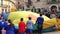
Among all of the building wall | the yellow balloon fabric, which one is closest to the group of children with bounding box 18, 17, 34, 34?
the yellow balloon fabric

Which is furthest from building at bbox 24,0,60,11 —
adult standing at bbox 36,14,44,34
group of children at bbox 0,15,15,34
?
group of children at bbox 0,15,15,34

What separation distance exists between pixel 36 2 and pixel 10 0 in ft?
24.9

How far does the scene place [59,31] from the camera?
17922 mm

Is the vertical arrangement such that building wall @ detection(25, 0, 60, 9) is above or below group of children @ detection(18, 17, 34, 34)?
above

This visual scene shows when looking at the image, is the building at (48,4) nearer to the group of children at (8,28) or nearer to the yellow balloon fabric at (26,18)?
the yellow balloon fabric at (26,18)

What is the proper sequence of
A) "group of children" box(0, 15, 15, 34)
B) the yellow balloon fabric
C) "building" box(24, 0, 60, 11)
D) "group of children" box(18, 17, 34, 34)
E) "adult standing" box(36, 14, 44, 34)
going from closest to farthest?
"group of children" box(0, 15, 15, 34), "group of children" box(18, 17, 34, 34), "adult standing" box(36, 14, 44, 34), the yellow balloon fabric, "building" box(24, 0, 60, 11)

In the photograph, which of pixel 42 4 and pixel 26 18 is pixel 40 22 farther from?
pixel 42 4

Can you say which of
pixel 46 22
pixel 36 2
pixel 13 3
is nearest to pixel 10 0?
pixel 13 3

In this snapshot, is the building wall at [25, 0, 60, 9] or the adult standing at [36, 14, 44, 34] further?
the building wall at [25, 0, 60, 9]

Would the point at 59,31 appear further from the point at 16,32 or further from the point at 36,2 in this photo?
the point at 36,2

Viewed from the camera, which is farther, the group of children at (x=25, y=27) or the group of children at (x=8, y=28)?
the group of children at (x=25, y=27)

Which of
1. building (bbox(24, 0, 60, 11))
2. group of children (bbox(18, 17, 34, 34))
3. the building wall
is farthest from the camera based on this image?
the building wall

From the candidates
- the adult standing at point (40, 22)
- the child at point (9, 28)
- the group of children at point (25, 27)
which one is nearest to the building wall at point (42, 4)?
the adult standing at point (40, 22)

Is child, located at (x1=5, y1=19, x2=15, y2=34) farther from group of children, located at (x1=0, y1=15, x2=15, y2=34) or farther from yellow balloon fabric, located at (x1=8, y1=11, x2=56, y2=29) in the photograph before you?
yellow balloon fabric, located at (x1=8, y1=11, x2=56, y2=29)
